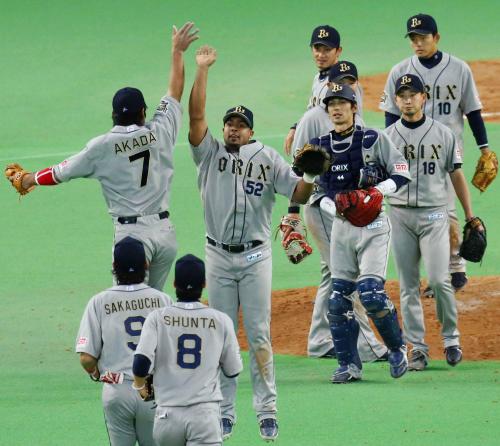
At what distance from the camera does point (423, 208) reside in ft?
34.9

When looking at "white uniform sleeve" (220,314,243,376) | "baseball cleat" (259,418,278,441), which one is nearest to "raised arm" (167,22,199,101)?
"baseball cleat" (259,418,278,441)

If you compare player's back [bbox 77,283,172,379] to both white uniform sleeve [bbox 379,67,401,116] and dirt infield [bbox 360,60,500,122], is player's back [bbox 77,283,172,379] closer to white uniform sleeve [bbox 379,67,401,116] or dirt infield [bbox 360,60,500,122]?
white uniform sleeve [bbox 379,67,401,116]

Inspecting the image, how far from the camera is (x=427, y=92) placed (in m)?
11.6

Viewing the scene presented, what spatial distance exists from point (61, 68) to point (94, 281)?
33.0 feet

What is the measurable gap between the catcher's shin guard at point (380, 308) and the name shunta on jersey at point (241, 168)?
1.02 meters

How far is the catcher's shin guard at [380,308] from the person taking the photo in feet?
31.2

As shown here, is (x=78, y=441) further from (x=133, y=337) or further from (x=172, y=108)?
(x=172, y=108)

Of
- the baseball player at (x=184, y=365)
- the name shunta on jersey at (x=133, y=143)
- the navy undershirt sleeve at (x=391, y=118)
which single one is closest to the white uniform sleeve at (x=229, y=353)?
the baseball player at (x=184, y=365)

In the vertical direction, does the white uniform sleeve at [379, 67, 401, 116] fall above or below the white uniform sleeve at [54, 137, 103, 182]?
above

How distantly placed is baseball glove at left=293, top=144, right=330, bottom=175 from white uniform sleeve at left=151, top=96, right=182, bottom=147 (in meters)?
0.99

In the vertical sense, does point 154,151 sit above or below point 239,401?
above

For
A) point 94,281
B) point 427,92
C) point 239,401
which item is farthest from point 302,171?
point 94,281

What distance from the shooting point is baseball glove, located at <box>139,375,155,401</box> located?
719 cm

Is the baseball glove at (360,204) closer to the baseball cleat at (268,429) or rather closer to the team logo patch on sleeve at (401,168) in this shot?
the team logo patch on sleeve at (401,168)
